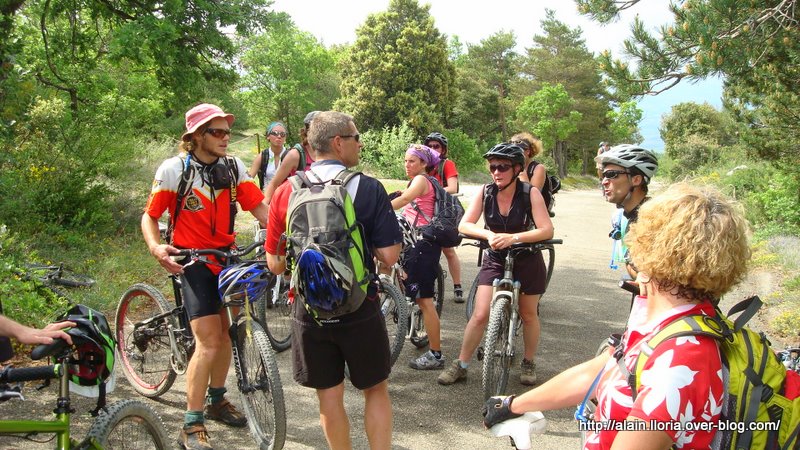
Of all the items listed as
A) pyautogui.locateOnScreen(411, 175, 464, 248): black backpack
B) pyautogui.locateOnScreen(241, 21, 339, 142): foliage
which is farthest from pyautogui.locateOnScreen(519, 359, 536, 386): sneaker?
pyautogui.locateOnScreen(241, 21, 339, 142): foliage

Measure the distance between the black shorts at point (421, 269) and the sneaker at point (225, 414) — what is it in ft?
6.14

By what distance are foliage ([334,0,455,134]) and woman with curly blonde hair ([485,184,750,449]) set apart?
35818 mm

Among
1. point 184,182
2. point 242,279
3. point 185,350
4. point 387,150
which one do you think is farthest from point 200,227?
point 387,150

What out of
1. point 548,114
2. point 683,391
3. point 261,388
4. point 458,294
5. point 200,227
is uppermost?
point 548,114

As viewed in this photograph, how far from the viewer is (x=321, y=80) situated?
156 feet

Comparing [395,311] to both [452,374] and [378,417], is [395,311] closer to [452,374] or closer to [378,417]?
[452,374]

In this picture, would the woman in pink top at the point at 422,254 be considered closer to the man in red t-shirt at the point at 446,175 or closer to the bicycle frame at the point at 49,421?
the man in red t-shirt at the point at 446,175

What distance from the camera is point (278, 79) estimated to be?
43031mm

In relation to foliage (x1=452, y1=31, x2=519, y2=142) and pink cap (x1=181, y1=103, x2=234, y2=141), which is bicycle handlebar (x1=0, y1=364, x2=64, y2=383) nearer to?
pink cap (x1=181, y1=103, x2=234, y2=141)

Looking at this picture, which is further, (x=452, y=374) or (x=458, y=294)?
(x=458, y=294)

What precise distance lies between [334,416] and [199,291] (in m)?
1.33

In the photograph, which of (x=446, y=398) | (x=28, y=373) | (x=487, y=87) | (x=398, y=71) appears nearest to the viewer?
(x=28, y=373)

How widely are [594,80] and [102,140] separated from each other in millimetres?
50720

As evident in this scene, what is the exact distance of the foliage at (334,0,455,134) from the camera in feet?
125
